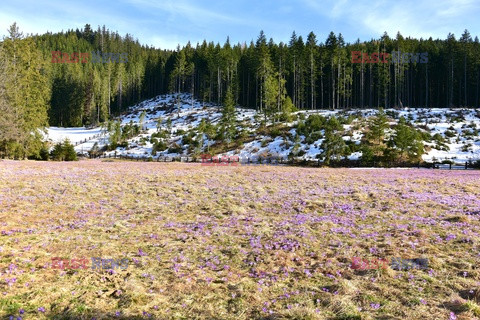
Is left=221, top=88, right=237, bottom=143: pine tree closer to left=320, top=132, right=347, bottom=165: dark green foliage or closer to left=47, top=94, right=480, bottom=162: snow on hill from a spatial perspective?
left=47, top=94, right=480, bottom=162: snow on hill

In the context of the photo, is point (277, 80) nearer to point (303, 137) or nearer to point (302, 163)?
point (303, 137)

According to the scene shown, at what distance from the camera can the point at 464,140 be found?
4416cm

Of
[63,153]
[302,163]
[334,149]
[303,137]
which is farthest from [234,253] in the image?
[303,137]

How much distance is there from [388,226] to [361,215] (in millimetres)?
1577

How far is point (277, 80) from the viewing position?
7000cm

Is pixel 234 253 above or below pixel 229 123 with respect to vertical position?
below

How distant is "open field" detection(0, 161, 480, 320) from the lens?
4844 mm

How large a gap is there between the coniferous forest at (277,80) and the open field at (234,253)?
31.3 meters

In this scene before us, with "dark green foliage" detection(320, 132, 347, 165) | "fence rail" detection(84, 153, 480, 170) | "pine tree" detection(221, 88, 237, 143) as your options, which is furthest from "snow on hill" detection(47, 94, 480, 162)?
"pine tree" detection(221, 88, 237, 143)

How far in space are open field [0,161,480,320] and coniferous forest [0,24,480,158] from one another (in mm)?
31338

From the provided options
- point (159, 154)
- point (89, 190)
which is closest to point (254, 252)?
point (89, 190)

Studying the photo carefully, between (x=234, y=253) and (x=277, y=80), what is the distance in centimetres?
Answer: 6754

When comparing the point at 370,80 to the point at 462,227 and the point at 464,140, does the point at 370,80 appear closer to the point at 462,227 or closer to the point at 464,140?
the point at 464,140

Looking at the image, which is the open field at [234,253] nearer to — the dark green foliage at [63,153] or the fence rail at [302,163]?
the fence rail at [302,163]
